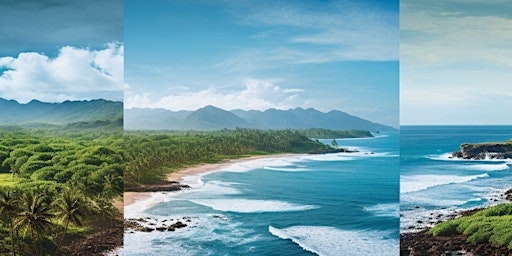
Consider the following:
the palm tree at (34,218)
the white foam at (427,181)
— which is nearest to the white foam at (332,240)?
the white foam at (427,181)

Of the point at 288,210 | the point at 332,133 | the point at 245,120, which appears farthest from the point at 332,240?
the point at 245,120

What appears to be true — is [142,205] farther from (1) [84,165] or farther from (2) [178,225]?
(1) [84,165]

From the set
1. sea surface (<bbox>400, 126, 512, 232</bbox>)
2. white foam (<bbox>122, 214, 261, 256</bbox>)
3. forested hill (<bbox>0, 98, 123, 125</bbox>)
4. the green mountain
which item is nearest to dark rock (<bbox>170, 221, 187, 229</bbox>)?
white foam (<bbox>122, 214, 261, 256</bbox>)

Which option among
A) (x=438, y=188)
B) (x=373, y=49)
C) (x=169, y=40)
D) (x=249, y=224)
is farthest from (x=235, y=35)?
(x=438, y=188)

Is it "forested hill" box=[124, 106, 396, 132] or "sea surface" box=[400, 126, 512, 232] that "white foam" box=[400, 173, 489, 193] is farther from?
"forested hill" box=[124, 106, 396, 132]

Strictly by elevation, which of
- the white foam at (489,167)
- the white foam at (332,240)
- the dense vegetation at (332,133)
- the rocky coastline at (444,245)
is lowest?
the rocky coastline at (444,245)

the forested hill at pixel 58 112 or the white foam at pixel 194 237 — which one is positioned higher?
the forested hill at pixel 58 112

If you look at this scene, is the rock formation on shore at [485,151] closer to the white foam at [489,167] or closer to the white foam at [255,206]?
the white foam at [489,167]

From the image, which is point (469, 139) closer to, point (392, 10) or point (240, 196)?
point (392, 10)
